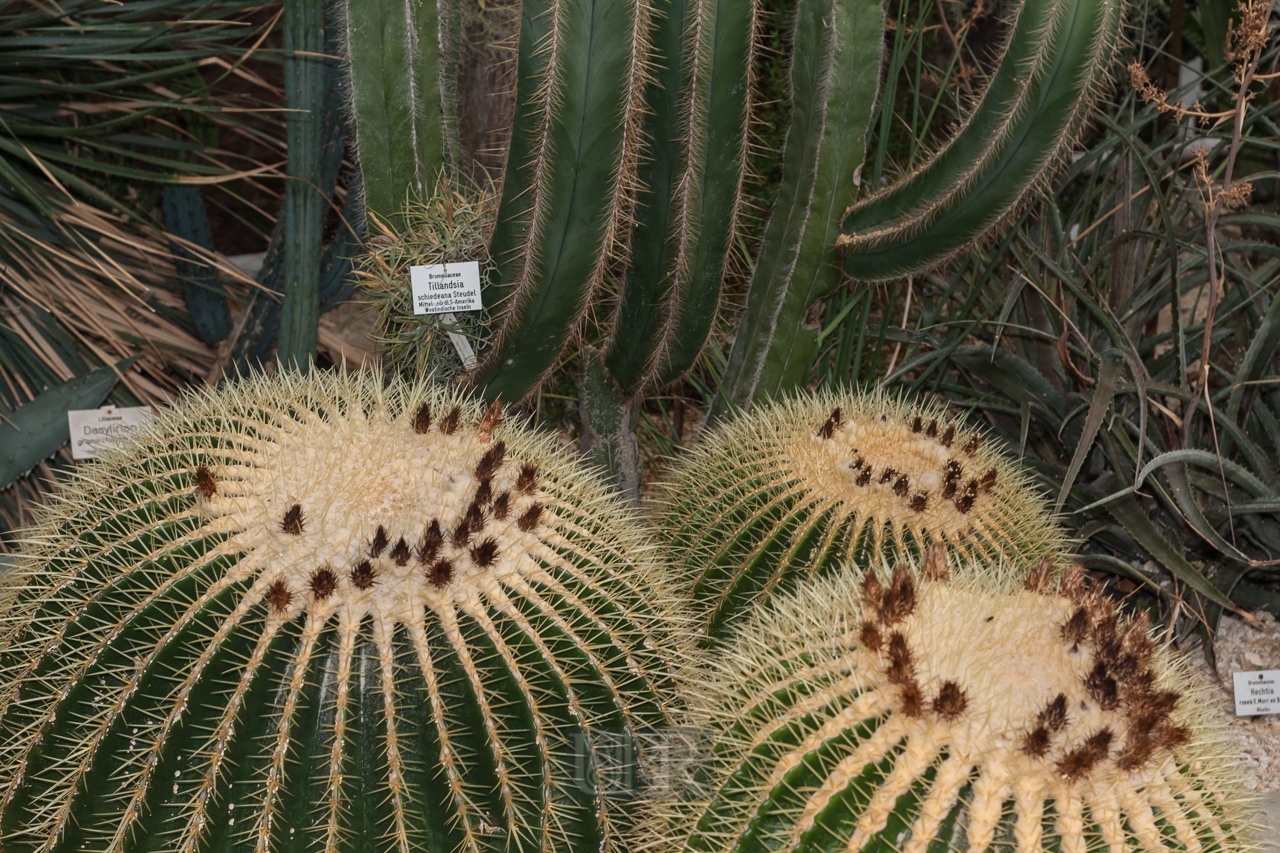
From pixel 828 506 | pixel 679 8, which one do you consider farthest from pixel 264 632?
pixel 679 8

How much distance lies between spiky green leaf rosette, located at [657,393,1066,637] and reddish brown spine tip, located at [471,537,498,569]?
1.63ft

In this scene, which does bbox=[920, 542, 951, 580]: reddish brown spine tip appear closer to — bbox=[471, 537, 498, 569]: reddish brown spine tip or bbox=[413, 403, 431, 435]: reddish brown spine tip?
bbox=[471, 537, 498, 569]: reddish brown spine tip

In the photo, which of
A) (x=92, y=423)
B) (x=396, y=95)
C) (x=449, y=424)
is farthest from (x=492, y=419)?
(x=92, y=423)

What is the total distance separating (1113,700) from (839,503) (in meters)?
0.60

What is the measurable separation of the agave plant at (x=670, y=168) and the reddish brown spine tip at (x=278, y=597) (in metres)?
0.89

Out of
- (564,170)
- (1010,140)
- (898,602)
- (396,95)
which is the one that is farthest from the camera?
(396,95)

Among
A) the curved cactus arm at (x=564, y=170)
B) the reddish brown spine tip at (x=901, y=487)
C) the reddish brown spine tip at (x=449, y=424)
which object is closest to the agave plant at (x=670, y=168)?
the curved cactus arm at (x=564, y=170)

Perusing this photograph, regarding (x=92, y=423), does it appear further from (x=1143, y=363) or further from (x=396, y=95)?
(x=1143, y=363)

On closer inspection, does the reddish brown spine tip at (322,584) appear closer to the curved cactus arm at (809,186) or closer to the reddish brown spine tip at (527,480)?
the reddish brown spine tip at (527,480)

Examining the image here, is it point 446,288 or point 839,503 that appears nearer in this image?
point 839,503

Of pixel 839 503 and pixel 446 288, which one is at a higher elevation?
pixel 446 288

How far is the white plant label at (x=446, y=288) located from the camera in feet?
6.47

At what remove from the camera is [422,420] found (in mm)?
1341

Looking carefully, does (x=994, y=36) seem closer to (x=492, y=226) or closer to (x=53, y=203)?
(x=492, y=226)
